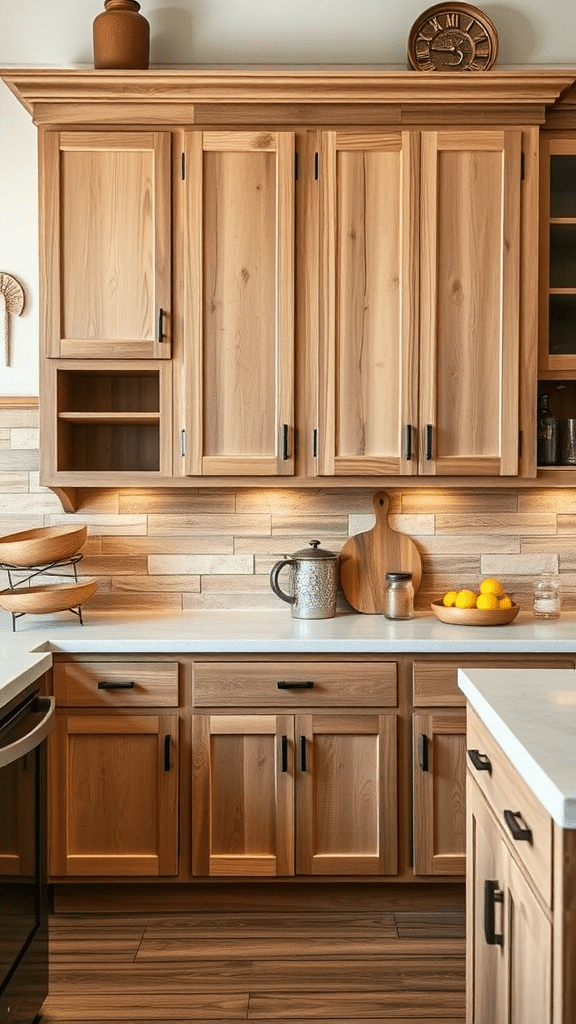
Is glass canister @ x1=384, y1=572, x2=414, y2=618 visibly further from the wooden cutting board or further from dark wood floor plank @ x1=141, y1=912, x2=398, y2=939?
dark wood floor plank @ x1=141, y1=912, x2=398, y2=939

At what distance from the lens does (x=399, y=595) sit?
322 cm

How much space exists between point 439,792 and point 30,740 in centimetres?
141

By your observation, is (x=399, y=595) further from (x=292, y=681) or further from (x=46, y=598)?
(x=46, y=598)

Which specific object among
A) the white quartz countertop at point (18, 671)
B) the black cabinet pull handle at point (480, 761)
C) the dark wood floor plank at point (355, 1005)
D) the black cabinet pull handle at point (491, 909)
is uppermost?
the white quartz countertop at point (18, 671)

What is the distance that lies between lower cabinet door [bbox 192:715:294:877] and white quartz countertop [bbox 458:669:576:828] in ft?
3.40

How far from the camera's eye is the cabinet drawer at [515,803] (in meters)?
1.31

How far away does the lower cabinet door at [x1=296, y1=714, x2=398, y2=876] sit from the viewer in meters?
2.87

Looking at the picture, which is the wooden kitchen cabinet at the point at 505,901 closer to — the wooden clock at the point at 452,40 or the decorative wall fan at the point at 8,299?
the decorative wall fan at the point at 8,299

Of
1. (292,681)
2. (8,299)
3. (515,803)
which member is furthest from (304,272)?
(515,803)

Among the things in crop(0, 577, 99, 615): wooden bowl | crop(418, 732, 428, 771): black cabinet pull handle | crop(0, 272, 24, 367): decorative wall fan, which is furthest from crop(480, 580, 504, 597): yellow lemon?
crop(0, 272, 24, 367): decorative wall fan

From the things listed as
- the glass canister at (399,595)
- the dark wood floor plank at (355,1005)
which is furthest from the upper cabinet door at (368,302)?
the dark wood floor plank at (355,1005)

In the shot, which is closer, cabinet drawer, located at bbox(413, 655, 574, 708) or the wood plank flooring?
the wood plank flooring

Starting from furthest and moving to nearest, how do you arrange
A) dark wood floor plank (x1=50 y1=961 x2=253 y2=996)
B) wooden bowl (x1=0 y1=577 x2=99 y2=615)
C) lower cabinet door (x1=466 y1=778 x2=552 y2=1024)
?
wooden bowl (x1=0 y1=577 x2=99 y2=615) → dark wood floor plank (x1=50 y1=961 x2=253 y2=996) → lower cabinet door (x1=466 y1=778 x2=552 y2=1024)

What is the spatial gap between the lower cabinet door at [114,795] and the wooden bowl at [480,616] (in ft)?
3.22
